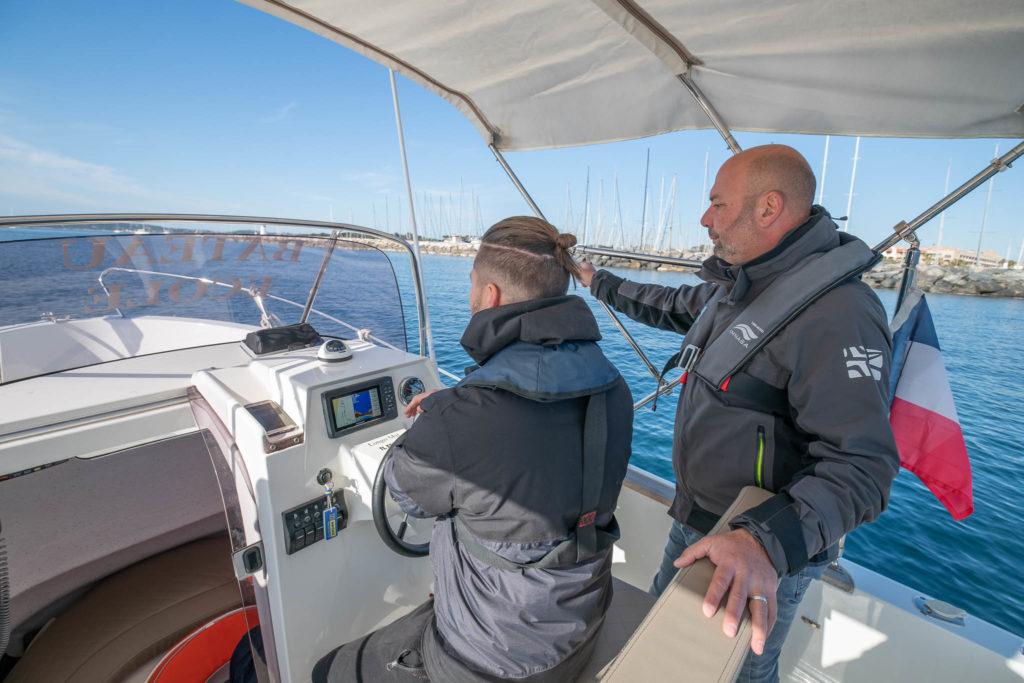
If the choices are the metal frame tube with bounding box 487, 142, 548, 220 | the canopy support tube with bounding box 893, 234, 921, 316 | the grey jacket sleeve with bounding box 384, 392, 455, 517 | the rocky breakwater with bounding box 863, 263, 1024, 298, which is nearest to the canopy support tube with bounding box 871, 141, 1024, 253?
the canopy support tube with bounding box 893, 234, 921, 316

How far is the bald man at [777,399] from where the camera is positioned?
0.82m

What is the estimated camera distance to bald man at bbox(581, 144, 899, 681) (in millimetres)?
819

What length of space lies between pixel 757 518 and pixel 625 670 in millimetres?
385

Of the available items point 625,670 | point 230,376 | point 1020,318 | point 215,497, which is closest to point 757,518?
point 625,670

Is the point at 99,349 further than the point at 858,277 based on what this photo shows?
Yes

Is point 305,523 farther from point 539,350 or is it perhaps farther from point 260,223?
point 260,223

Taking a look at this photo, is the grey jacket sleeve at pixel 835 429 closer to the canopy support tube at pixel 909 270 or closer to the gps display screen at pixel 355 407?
the canopy support tube at pixel 909 270

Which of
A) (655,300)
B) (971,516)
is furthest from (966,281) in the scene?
(655,300)

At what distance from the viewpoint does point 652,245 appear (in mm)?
15734

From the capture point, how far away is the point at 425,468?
97 centimetres

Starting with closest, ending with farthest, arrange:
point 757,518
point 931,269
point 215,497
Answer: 1. point 757,518
2. point 215,497
3. point 931,269

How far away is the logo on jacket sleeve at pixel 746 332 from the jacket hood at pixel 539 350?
0.40 m

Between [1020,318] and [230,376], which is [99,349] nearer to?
[230,376]

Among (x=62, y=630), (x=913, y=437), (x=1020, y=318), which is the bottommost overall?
(x=1020, y=318)
